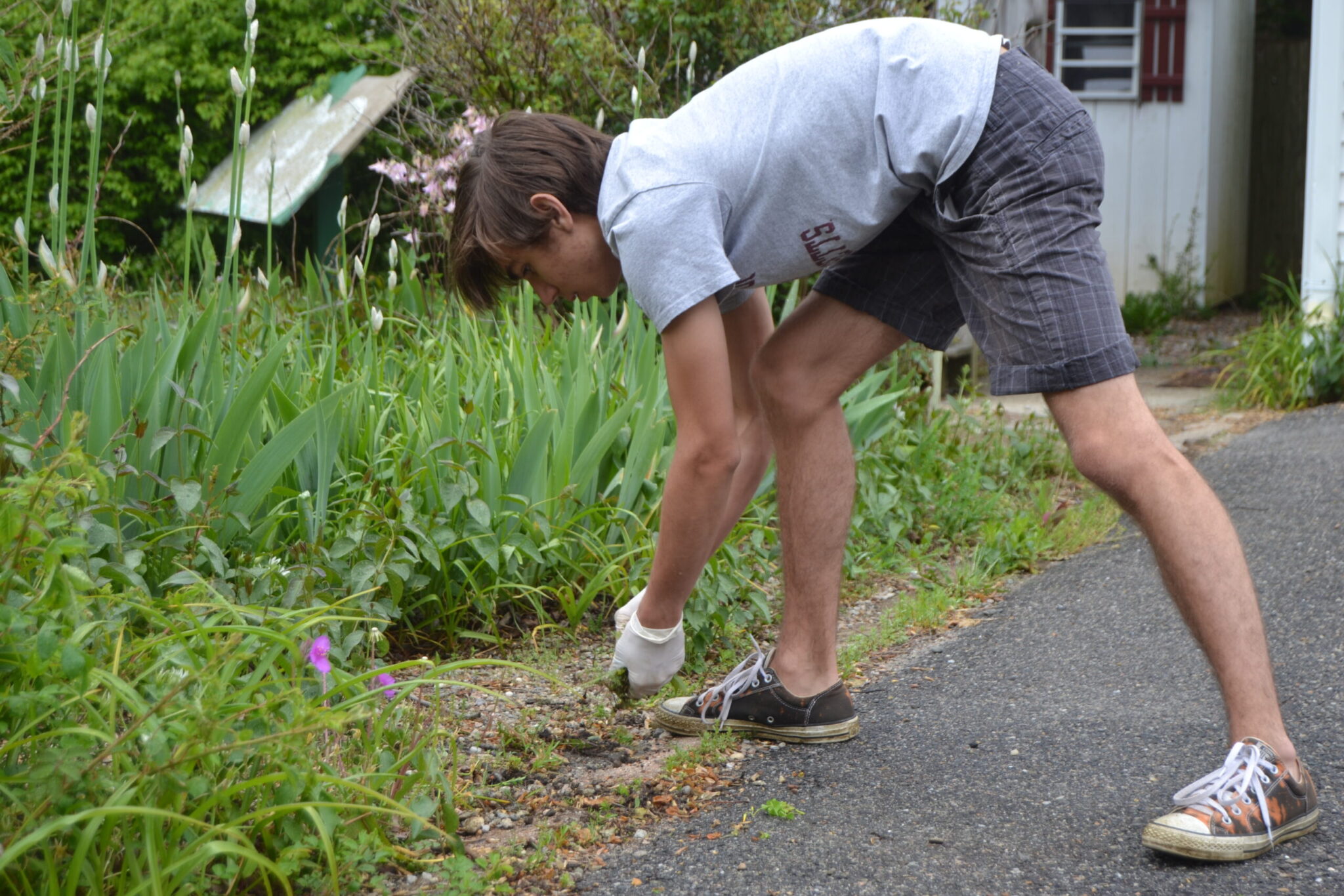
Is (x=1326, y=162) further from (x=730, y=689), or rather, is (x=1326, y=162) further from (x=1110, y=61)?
(x=730, y=689)

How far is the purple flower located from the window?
8.80m

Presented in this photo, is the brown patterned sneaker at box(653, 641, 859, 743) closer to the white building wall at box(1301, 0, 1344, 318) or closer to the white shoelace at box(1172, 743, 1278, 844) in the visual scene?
the white shoelace at box(1172, 743, 1278, 844)

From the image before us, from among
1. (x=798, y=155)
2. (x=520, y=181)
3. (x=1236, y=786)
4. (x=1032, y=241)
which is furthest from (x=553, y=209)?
(x=1236, y=786)

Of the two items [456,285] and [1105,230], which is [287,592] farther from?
[1105,230]

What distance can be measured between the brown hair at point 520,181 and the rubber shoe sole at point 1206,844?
51.1 inches

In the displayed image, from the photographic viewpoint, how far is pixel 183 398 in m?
2.40

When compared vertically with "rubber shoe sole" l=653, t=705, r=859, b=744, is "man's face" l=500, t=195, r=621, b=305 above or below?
above

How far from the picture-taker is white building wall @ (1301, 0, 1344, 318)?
604 cm

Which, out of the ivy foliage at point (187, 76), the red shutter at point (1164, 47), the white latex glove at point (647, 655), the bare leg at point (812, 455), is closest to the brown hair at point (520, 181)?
the bare leg at point (812, 455)

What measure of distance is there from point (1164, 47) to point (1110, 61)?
0.40m

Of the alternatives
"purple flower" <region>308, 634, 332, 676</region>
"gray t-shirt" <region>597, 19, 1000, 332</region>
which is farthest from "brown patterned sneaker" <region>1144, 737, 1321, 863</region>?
"purple flower" <region>308, 634, 332, 676</region>

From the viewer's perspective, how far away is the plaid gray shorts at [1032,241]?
1834 millimetres

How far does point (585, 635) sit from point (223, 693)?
1.34m

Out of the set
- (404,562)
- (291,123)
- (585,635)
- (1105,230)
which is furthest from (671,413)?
(1105,230)
